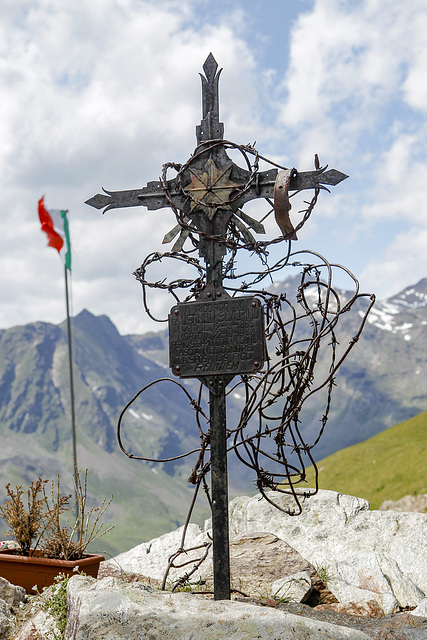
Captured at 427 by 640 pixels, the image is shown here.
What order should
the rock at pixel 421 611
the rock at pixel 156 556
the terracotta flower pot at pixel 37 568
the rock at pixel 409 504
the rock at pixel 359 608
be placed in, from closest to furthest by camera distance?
the rock at pixel 421 611 < the rock at pixel 359 608 < the terracotta flower pot at pixel 37 568 < the rock at pixel 156 556 < the rock at pixel 409 504

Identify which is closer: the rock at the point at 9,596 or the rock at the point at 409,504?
the rock at the point at 9,596

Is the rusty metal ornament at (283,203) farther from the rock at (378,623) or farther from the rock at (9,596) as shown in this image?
the rock at (9,596)

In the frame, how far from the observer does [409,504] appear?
2083 cm

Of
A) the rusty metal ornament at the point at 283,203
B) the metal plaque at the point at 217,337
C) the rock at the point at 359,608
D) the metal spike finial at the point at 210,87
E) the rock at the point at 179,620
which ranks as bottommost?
the rock at the point at 359,608

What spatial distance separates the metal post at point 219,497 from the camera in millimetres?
8266

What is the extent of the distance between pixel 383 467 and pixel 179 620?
69.4 feet

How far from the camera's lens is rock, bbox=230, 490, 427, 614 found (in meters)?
10.2

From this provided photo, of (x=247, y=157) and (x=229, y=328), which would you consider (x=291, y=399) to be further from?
(x=247, y=157)

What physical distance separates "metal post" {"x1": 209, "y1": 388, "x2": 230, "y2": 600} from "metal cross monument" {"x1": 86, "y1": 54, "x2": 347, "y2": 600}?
1 cm

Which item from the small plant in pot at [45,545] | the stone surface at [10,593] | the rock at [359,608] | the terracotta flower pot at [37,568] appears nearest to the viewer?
the rock at [359,608]

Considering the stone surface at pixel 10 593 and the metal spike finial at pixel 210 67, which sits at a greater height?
the metal spike finial at pixel 210 67

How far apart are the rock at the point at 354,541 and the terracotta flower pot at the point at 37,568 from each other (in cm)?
377

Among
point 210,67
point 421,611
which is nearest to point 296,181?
point 210,67

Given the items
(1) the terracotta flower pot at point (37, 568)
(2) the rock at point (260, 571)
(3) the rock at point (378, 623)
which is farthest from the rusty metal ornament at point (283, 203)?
(1) the terracotta flower pot at point (37, 568)
